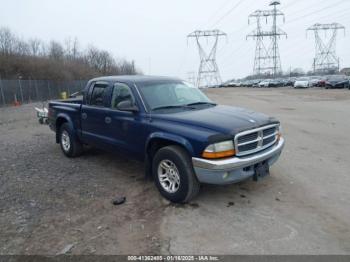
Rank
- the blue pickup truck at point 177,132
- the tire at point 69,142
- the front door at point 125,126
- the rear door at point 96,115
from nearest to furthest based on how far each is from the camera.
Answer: the blue pickup truck at point 177,132 < the front door at point 125,126 < the rear door at point 96,115 < the tire at point 69,142

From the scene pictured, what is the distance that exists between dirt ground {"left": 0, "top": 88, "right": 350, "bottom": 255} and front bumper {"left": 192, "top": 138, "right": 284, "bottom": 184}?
46 centimetres

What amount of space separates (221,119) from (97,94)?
2.86 m

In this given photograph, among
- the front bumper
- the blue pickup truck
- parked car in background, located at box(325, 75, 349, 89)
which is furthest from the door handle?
parked car in background, located at box(325, 75, 349, 89)

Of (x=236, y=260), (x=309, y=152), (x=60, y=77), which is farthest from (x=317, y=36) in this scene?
(x=236, y=260)

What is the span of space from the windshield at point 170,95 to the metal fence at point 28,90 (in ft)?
87.5

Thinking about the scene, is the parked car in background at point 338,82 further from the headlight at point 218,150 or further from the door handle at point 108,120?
the headlight at point 218,150

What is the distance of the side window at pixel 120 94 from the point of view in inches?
223

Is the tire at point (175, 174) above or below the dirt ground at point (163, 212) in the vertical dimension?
above

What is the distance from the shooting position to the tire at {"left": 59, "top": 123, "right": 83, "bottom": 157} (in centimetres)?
723

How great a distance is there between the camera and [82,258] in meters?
3.46

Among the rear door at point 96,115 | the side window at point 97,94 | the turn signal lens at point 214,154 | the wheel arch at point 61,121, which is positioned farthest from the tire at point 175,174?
the wheel arch at point 61,121

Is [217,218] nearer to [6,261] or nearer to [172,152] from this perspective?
[172,152]

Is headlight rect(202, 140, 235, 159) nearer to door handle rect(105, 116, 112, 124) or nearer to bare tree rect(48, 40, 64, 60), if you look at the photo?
door handle rect(105, 116, 112, 124)

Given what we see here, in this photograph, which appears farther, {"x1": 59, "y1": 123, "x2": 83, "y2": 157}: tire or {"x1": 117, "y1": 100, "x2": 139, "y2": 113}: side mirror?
{"x1": 59, "y1": 123, "x2": 83, "y2": 157}: tire
